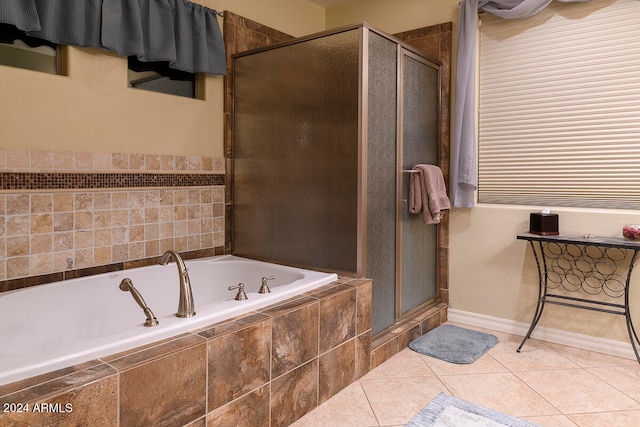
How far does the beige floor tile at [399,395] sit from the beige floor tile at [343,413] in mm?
42

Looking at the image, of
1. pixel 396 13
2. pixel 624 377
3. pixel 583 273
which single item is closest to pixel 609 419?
pixel 624 377

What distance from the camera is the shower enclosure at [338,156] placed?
2.54m

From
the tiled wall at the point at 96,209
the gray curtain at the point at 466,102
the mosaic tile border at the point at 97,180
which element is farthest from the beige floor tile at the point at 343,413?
the gray curtain at the point at 466,102

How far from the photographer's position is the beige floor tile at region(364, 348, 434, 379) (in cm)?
250

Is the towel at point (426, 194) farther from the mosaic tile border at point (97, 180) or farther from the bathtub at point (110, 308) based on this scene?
the mosaic tile border at point (97, 180)

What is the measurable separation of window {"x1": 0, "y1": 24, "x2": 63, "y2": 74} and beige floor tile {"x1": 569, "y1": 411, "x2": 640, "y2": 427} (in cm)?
307

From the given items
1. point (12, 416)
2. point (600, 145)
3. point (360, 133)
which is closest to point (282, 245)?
point (360, 133)

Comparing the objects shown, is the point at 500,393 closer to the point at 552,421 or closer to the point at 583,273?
the point at 552,421

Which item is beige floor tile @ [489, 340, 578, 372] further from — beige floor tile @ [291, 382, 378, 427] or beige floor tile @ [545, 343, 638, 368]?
beige floor tile @ [291, 382, 378, 427]

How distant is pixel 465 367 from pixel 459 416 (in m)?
0.59

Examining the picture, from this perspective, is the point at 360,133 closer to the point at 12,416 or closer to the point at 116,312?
the point at 116,312

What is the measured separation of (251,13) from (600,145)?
2.54 m

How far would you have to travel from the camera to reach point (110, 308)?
7.56 feet

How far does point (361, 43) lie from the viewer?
2488 mm
